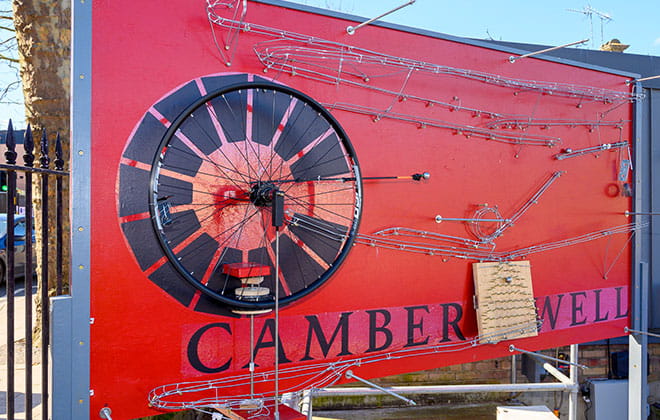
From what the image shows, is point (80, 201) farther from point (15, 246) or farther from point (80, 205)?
point (15, 246)

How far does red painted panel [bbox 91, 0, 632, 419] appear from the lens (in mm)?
1887

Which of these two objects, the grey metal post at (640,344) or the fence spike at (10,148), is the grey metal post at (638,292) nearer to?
the grey metal post at (640,344)

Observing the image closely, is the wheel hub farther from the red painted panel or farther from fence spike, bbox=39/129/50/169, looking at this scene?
fence spike, bbox=39/129/50/169

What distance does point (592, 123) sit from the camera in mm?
3236

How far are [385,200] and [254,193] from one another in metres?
0.74

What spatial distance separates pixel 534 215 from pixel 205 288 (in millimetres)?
2094

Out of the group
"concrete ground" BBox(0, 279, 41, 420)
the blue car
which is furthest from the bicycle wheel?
the blue car

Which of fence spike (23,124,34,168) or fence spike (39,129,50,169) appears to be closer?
fence spike (23,124,34,168)

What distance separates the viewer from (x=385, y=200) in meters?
2.49

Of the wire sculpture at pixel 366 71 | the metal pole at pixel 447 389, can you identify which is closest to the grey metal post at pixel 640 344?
the metal pole at pixel 447 389

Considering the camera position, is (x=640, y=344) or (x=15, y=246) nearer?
(x=640, y=344)

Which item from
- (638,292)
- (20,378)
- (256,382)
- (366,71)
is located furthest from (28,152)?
(638,292)

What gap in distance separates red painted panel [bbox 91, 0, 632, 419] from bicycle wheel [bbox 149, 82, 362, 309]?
0.09 meters

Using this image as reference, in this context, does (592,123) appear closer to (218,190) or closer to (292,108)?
(292,108)
